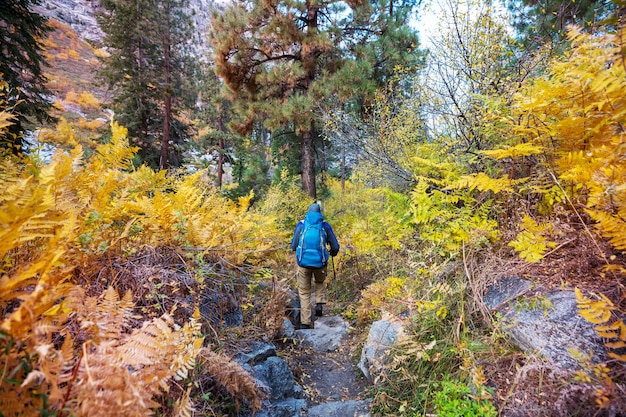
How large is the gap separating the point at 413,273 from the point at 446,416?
1.53m

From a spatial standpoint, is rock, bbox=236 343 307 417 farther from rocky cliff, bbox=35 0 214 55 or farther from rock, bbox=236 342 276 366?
rocky cliff, bbox=35 0 214 55

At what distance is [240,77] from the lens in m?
9.93

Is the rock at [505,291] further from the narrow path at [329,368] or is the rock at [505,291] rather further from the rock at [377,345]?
the narrow path at [329,368]

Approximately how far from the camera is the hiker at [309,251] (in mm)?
4844

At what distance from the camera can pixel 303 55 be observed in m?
9.38

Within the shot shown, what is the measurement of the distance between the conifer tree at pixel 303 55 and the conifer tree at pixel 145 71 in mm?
4513

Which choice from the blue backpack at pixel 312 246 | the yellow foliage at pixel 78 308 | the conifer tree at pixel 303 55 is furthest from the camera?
the conifer tree at pixel 303 55

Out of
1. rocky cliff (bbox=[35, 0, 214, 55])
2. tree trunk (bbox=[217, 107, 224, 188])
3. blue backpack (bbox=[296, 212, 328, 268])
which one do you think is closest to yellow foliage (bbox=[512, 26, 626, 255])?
blue backpack (bbox=[296, 212, 328, 268])

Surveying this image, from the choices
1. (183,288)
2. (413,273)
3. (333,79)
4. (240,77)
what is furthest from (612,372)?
(240,77)

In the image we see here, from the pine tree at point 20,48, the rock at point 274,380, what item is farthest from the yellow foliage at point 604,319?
the pine tree at point 20,48

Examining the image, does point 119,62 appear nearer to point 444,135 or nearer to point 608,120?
point 444,135

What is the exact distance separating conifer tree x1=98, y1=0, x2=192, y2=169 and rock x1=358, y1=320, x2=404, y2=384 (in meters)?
10.9

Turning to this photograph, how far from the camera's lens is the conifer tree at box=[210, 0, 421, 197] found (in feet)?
28.6

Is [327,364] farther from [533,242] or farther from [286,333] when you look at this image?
[533,242]
